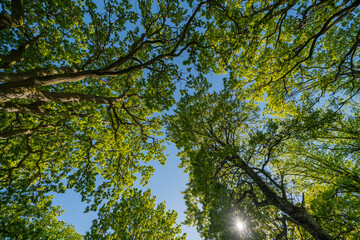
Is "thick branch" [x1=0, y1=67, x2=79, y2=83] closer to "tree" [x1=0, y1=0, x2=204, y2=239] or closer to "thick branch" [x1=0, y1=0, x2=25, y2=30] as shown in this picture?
"tree" [x1=0, y1=0, x2=204, y2=239]

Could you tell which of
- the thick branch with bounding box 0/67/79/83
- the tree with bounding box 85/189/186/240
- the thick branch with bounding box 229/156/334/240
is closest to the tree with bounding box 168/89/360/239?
the thick branch with bounding box 229/156/334/240

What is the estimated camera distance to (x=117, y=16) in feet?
18.4

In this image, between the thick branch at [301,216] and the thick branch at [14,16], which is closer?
the thick branch at [14,16]

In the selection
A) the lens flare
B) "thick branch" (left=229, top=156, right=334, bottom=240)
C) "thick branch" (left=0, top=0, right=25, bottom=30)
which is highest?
"thick branch" (left=0, top=0, right=25, bottom=30)

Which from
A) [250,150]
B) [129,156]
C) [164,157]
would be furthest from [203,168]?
[129,156]

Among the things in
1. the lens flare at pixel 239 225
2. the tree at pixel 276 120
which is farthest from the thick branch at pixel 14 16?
the lens flare at pixel 239 225

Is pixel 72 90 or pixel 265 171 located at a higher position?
pixel 72 90

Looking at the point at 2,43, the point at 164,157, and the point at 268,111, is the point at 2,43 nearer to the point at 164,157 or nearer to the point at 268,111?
the point at 164,157

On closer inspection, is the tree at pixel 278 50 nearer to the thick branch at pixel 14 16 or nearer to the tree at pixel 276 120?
the tree at pixel 276 120

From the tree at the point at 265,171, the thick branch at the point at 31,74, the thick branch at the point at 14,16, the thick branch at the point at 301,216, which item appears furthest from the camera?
the tree at the point at 265,171

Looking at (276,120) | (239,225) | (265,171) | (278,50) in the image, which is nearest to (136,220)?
(239,225)

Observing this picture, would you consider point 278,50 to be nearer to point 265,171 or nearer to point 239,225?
point 265,171

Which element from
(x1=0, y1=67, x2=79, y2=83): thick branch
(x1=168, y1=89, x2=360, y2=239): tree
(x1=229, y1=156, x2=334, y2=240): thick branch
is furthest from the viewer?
(x1=168, y1=89, x2=360, y2=239): tree

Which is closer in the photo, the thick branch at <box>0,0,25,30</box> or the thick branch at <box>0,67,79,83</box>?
the thick branch at <box>0,67,79,83</box>
